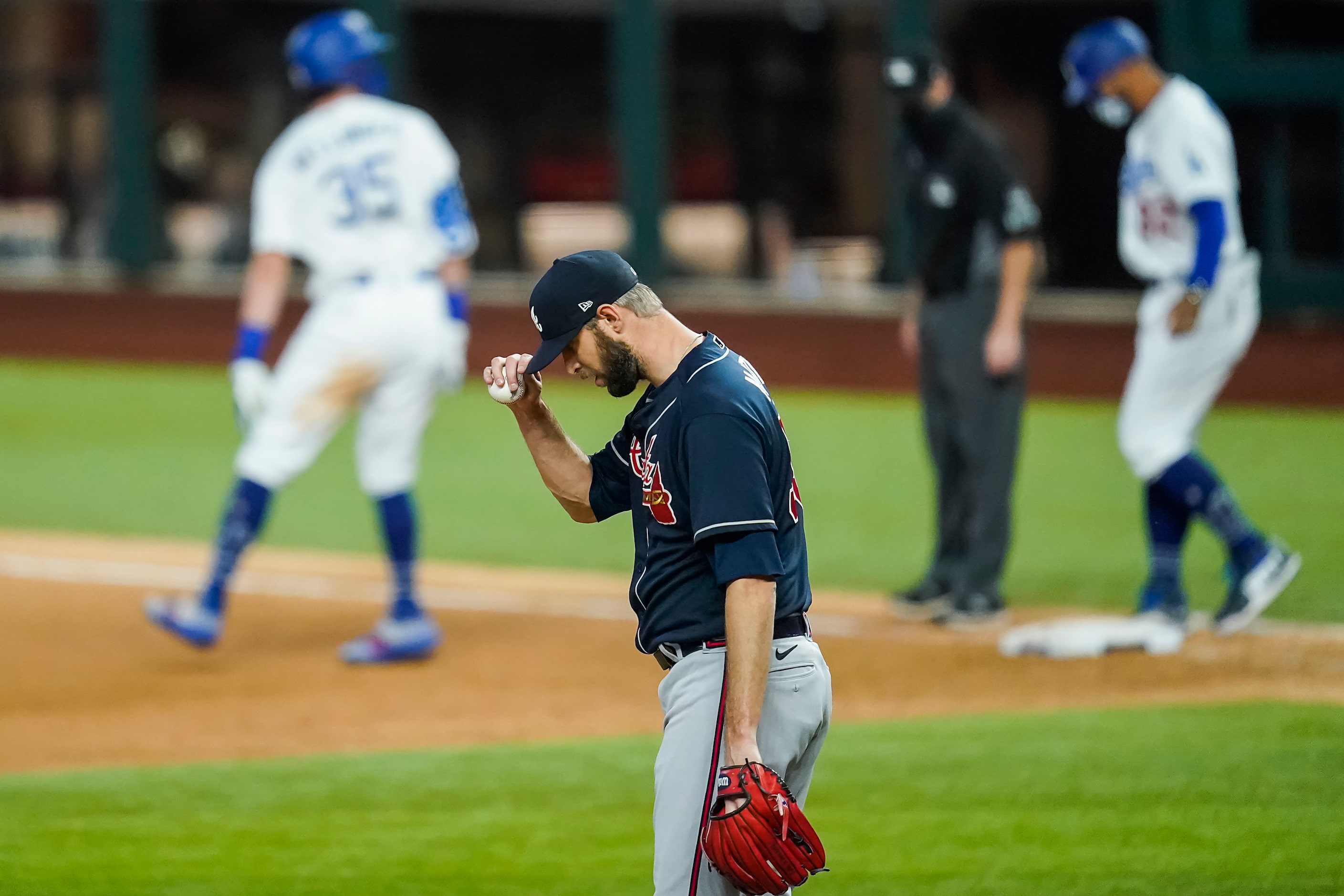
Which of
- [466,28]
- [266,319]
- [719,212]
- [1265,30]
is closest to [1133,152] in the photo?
[266,319]

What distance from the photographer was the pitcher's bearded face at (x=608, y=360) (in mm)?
3279

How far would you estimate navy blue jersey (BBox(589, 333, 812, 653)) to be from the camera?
10.1 ft

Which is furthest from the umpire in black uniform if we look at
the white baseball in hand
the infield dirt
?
the white baseball in hand

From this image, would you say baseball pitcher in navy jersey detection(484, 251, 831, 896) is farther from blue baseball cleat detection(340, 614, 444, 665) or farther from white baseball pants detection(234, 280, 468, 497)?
blue baseball cleat detection(340, 614, 444, 665)

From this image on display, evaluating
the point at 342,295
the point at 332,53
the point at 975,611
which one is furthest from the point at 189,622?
the point at 975,611

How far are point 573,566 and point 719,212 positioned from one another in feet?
29.4

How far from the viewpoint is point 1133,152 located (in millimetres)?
6773

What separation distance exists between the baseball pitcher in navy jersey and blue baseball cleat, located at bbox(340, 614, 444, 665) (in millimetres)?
3522

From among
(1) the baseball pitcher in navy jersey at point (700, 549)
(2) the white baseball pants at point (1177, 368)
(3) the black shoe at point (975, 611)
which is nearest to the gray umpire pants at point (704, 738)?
(1) the baseball pitcher in navy jersey at point (700, 549)

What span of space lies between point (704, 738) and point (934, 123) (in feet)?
14.9

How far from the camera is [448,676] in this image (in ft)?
22.0

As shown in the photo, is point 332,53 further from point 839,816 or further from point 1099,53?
point 839,816

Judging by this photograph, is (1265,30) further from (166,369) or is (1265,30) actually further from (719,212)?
(166,369)

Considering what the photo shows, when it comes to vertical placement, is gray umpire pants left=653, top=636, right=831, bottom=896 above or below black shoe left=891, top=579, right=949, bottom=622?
above
